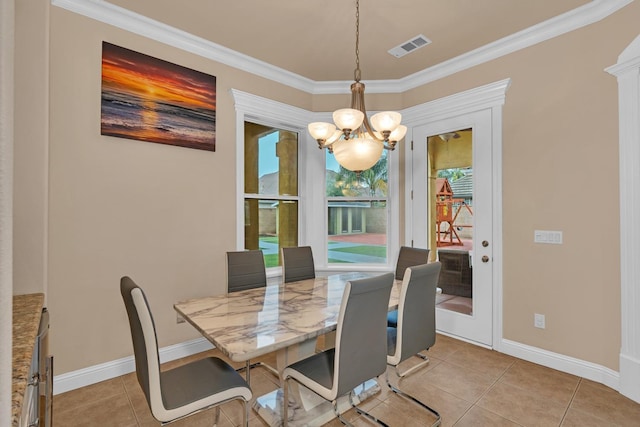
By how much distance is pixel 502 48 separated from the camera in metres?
3.13

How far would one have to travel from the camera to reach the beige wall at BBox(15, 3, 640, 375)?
2.46 metres

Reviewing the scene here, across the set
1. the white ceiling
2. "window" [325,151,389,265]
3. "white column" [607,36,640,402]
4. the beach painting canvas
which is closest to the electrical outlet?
"white column" [607,36,640,402]

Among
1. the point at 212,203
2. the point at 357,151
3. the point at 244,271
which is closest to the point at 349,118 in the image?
the point at 357,151

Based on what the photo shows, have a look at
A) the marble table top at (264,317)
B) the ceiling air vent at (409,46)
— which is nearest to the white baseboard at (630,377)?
the marble table top at (264,317)

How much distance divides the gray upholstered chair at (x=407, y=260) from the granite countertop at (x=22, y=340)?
238cm

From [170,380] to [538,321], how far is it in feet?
9.72

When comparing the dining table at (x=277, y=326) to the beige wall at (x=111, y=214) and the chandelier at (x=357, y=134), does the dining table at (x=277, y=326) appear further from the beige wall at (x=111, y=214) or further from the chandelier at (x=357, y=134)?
the chandelier at (x=357, y=134)

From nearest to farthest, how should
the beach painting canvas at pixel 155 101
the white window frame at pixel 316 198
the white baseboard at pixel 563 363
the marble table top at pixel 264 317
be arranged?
the marble table top at pixel 264 317, the white baseboard at pixel 563 363, the beach painting canvas at pixel 155 101, the white window frame at pixel 316 198

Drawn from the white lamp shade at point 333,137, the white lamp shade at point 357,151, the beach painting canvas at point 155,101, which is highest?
the beach painting canvas at point 155,101

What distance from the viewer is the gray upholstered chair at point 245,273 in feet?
8.69

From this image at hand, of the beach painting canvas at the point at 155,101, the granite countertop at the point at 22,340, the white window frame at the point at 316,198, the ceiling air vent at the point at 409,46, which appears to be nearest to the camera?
the granite countertop at the point at 22,340

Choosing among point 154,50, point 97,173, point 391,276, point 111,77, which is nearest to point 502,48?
point 391,276

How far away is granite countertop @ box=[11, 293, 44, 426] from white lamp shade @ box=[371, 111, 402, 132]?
2.02 metres

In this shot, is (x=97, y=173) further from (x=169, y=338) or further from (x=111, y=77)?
(x=169, y=338)
